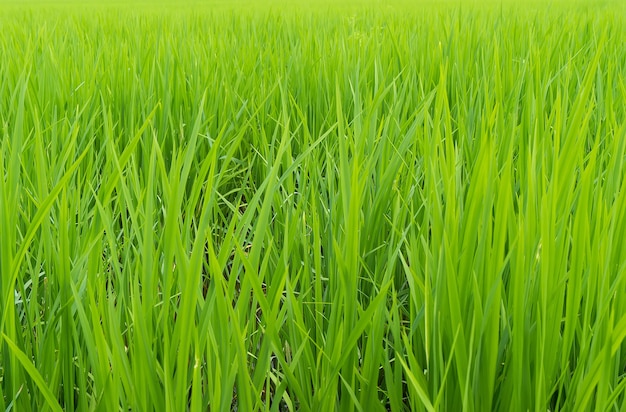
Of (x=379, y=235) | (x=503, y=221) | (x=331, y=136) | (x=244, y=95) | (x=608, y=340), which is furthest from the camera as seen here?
(x=244, y=95)

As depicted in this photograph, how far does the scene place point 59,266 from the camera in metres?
0.58

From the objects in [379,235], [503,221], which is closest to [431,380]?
[503,221]

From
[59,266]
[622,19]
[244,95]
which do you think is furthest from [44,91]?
[622,19]

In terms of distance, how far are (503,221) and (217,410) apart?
29 cm

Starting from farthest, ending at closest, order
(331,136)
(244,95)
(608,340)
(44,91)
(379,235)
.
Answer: (244,95), (44,91), (331,136), (379,235), (608,340)

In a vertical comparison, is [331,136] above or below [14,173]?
below

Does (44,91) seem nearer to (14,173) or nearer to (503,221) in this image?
(14,173)

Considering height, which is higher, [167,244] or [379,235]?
[167,244]

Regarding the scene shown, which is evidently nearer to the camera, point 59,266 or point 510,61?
point 59,266

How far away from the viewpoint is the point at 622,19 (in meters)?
2.75

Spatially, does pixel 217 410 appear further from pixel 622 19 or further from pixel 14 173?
pixel 622 19

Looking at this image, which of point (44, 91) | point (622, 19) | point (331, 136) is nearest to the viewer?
point (331, 136)

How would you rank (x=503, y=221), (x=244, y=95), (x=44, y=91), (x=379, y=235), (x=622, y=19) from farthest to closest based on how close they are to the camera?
(x=622, y=19) < (x=244, y=95) < (x=44, y=91) < (x=379, y=235) < (x=503, y=221)

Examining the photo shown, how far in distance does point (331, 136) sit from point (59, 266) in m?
0.68
